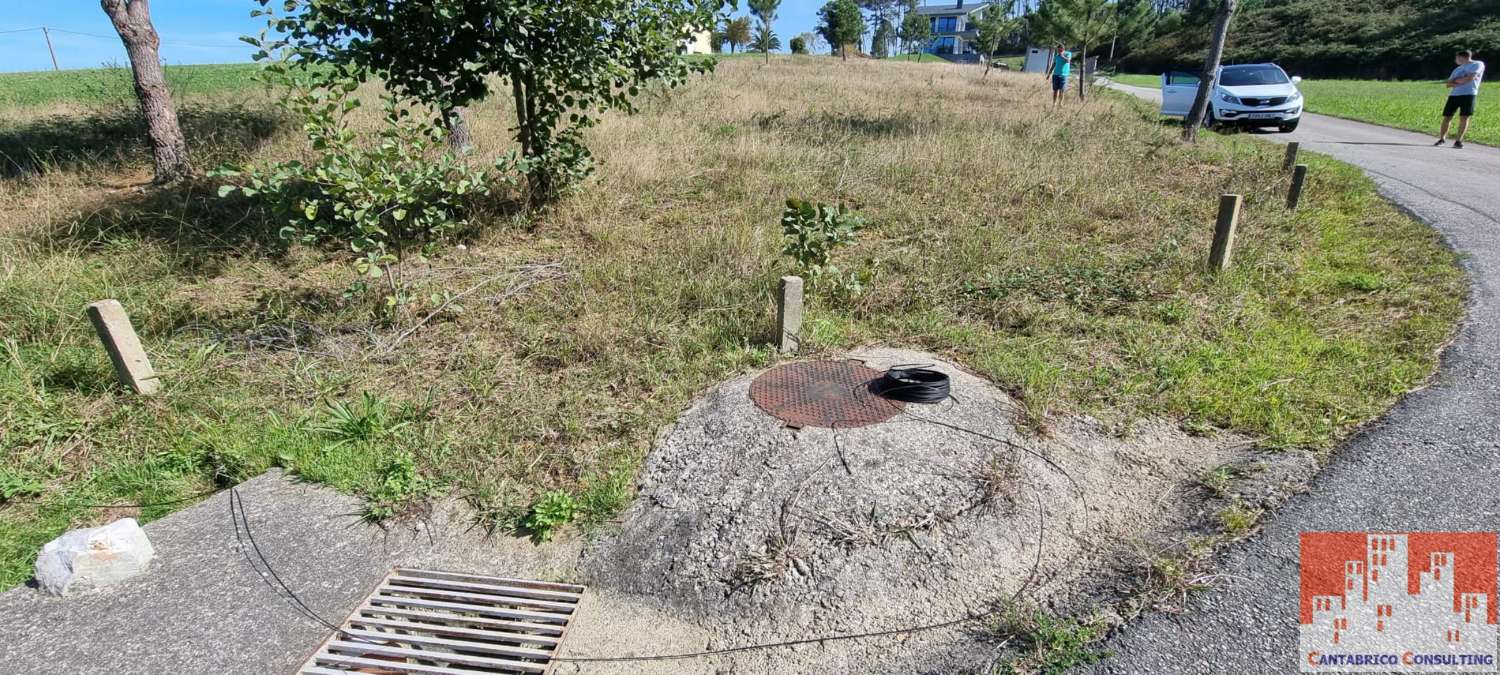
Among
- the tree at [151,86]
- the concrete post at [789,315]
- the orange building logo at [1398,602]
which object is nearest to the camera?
the orange building logo at [1398,602]

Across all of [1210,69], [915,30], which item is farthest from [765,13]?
[1210,69]

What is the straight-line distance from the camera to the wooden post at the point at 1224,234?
4.58m

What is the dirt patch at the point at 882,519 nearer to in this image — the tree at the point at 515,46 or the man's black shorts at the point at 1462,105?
the tree at the point at 515,46

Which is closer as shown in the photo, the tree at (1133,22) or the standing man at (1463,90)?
the standing man at (1463,90)

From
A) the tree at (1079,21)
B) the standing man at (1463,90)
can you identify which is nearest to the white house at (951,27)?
the tree at (1079,21)

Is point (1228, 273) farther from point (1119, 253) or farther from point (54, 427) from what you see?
point (54, 427)

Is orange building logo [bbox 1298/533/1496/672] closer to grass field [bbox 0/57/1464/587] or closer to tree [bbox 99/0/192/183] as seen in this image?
grass field [bbox 0/57/1464/587]

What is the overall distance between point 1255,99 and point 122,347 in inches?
605

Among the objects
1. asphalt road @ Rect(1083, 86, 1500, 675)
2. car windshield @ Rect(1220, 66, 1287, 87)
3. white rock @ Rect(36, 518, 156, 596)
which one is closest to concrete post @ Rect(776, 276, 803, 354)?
asphalt road @ Rect(1083, 86, 1500, 675)

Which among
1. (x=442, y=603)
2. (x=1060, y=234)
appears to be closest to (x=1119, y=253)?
(x=1060, y=234)

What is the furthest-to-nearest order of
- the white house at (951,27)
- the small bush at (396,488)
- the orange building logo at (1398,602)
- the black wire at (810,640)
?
the white house at (951,27)
the small bush at (396,488)
the black wire at (810,640)
the orange building logo at (1398,602)

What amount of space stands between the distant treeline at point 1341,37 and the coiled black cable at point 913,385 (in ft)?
143

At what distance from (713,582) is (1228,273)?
4512mm

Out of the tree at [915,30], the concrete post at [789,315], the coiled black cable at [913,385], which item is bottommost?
the coiled black cable at [913,385]
